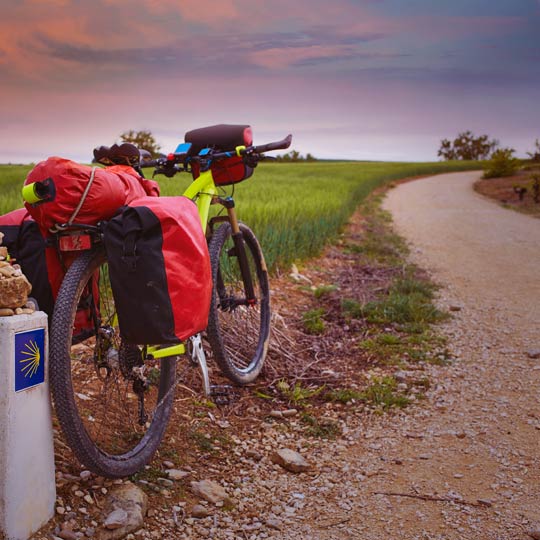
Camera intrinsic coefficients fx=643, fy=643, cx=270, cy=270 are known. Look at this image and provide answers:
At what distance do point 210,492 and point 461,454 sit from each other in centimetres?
123

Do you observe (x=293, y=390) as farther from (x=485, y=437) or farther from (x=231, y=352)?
(x=485, y=437)

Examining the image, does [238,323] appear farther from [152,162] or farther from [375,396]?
[152,162]

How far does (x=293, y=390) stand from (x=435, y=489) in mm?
1247

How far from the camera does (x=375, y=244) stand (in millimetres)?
9164

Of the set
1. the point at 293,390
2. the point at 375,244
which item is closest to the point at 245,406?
the point at 293,390

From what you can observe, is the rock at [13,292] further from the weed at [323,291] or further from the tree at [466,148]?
the tree at [466,148]

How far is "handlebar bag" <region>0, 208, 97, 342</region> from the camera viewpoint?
2.48 metres

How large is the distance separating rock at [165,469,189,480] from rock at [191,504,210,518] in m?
0.23

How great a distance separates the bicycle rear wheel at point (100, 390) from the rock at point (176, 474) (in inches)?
4.2

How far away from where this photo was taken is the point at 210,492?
2629 mm

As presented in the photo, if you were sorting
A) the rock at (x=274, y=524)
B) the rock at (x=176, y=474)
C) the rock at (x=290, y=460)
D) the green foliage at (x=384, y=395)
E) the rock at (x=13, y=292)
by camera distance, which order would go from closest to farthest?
the rock at (x=13, y=292) < the rock at (x=274, y=524) < the rock at (x=176, y=474) < the rock at (x=290, y=460) < the green foliage at (x=384, y=395)

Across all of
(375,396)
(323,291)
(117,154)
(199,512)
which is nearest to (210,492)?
(199,512)

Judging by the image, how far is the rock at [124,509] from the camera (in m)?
2.31

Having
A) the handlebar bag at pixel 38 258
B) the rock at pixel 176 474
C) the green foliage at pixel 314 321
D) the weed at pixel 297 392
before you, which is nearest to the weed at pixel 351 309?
the green foliage at pixel 314 321
